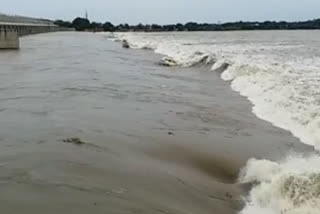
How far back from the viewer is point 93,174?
702 cm

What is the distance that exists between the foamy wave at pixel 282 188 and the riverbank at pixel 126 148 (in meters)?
0.24

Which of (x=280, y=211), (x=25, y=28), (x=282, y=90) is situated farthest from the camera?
(x=25, y=28)

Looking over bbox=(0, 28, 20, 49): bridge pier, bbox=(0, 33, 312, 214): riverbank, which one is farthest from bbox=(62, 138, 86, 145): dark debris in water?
bbox=(0, 28, 20, 49): bridge pier

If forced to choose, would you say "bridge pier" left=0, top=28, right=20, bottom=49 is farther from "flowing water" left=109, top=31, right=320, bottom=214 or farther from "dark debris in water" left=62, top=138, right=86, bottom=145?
"dark debris in water" left=62, top=138, right=86, bottom=145

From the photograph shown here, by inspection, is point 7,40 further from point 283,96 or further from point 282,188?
point 282,188

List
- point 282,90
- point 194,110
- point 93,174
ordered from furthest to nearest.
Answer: point 282,90 < point 194,110 < point 93,174

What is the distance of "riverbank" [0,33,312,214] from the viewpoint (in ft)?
20.6

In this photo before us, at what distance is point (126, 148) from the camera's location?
8695 mm

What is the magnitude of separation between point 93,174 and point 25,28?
81.2 m

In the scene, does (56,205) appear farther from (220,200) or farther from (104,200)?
(220,200)

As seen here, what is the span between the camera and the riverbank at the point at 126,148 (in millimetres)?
6266

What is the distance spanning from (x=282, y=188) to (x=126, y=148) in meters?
2.89

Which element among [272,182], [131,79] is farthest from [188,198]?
[131,79]

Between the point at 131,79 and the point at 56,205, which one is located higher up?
the point at 56,205
